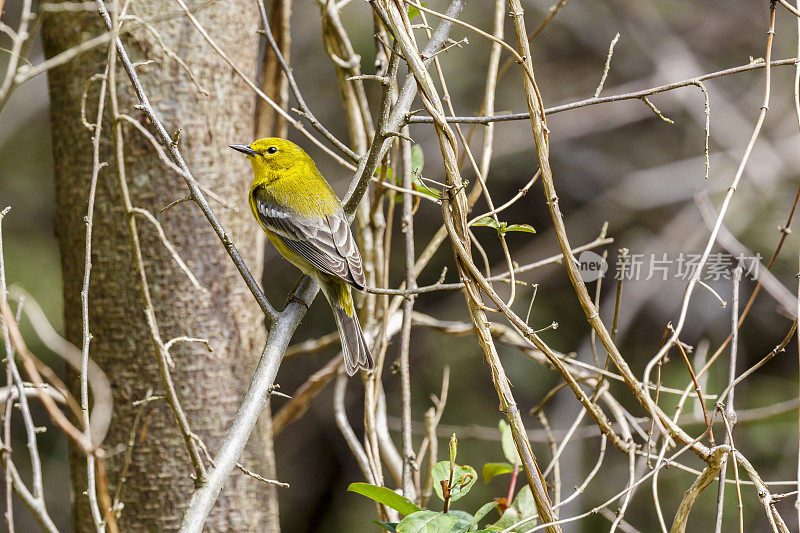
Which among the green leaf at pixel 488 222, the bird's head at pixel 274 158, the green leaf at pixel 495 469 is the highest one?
the bird's head at pixel 274 158

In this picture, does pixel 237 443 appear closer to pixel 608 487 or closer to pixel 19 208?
pixel 608 487

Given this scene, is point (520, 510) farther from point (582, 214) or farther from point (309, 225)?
point (582, 214)

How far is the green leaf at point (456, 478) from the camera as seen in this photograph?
5.66 ft

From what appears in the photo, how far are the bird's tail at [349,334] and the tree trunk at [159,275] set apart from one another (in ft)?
1.02

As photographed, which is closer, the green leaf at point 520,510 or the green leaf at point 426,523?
the green leaf at point 426,523

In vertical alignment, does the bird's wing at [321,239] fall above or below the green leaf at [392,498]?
above

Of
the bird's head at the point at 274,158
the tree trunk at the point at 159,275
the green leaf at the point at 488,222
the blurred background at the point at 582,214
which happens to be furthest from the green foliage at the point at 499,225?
the blurred background at the point at 582,214

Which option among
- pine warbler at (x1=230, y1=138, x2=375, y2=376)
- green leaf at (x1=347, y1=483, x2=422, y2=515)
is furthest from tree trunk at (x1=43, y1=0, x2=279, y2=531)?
green leaf at (x1=347, y1=483, x2=422, y2=515)

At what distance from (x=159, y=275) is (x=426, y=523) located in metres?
1.04

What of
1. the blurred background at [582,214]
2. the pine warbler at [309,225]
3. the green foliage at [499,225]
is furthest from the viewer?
the blurred background at [582,214]

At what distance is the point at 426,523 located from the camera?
1.65 meters

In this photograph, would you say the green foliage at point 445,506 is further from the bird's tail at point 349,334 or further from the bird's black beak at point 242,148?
the bird's black beak at point 242,148

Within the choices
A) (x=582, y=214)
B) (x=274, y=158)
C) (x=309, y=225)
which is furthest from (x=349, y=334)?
(x=582, y=214)

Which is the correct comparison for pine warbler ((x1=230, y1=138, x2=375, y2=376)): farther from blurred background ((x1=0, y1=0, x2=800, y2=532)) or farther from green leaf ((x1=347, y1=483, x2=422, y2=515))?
blurred background ((x1=0, y1=0, x2=800, y2=532))
